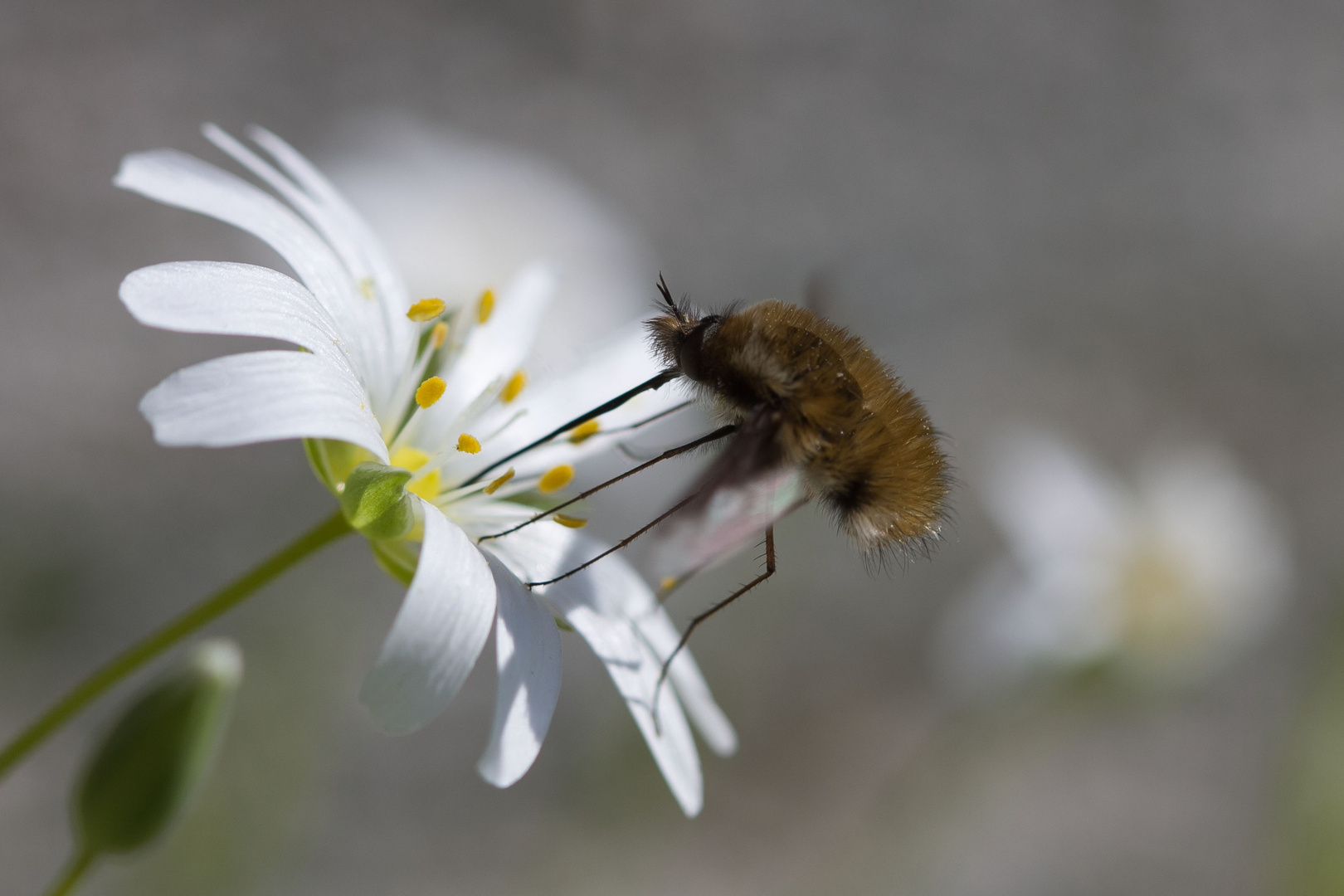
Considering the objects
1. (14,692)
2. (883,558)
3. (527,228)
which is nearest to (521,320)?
(883,558)

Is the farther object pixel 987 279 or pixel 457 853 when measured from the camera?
pixel 987 279

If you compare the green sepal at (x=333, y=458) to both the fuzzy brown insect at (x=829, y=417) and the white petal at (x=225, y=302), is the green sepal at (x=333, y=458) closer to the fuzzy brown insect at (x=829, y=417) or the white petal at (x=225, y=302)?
the white petal at (x=225, y=302)

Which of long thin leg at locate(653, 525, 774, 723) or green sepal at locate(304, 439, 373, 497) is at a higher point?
green sepal at locate(304, 439, 373, 497)

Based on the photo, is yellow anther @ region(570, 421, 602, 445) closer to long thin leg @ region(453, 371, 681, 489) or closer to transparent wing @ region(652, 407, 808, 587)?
long thin leg @ region(453, 371, 681, 489)

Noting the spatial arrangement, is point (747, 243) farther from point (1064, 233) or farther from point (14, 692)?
point (14, 692)

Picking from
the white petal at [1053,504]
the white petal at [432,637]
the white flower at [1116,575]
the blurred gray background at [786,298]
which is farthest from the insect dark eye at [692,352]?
the white petal at [1053,504]

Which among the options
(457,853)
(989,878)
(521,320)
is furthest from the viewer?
(989,878)

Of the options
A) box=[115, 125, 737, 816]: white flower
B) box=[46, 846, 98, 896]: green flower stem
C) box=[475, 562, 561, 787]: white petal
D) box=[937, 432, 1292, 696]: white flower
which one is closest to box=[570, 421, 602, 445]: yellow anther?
box=[115, 125, 737, 816]: white flower

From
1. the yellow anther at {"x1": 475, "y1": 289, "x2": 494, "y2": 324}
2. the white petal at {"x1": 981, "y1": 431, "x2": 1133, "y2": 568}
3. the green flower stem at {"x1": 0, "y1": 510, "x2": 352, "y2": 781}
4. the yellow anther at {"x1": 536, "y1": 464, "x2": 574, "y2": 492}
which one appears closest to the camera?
the green flower stem at {"x1": 0, "y1": 510, "x2": 352, "y2": 781}
